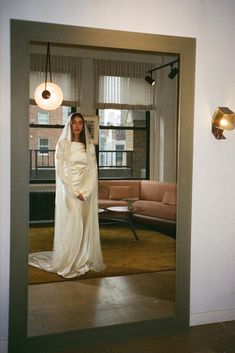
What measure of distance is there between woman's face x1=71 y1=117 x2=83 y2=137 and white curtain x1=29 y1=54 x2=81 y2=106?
2.63 meters

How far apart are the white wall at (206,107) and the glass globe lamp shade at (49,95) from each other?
7.43 feet

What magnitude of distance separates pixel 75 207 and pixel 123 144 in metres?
3.60

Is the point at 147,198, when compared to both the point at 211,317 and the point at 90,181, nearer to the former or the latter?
the point at 90,181

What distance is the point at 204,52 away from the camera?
2838 millimetres

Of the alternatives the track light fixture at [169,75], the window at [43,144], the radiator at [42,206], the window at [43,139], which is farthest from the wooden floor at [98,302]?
the track light fixture at [169,75]

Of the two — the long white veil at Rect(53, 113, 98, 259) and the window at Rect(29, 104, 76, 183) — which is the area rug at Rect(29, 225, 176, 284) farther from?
the window at Rect(29, 104, 76, 183)

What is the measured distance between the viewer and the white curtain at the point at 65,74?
6.57 metres

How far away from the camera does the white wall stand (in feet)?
8.66

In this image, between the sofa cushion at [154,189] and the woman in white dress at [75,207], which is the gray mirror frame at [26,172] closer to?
the woman in white dress at [75,207]

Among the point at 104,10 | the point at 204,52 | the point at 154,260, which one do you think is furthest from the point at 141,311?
the point at 104,10

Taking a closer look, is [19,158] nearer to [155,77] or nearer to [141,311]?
[141,311]

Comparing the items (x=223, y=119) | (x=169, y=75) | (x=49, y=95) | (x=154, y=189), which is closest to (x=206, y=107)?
(x=223, y=119)

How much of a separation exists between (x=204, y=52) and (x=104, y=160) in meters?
4.72

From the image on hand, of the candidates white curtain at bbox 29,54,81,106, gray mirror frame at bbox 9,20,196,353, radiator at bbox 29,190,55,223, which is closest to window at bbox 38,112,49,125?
white curtain at bbox 29,54,81,106
